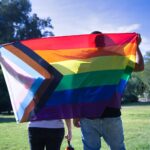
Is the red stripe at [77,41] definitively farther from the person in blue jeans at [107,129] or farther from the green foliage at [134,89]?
the green foliage at [134,89]

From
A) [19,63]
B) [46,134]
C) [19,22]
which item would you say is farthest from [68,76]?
[19,22]

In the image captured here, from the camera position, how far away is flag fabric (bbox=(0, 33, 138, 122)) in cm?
623

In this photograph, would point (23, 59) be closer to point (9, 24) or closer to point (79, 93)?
point (79, 93)

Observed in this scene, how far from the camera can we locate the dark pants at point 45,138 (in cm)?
612

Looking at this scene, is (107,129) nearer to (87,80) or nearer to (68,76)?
(87,80)

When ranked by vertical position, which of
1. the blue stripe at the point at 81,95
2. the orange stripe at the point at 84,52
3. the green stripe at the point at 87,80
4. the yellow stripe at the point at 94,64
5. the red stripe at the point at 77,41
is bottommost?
the blue stripe at the point at 81,95

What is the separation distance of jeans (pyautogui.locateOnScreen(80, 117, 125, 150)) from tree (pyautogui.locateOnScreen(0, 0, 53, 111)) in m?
58.6

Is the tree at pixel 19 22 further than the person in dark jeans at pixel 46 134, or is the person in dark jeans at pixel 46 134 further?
the tree at pixel 19 22

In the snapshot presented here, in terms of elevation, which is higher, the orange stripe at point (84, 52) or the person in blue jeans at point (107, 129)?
the orange stripe at point (84, 52)

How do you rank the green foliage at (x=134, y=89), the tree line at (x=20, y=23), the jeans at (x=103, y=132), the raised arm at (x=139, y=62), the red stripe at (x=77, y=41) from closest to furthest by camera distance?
1. the jeans at (x=103, y=132)
2. the raised arm at (x=139, y=62)
3. the red stripe at (x=77, y=41)
4. the tree line at (x=20, y=23)
5. the green foliage at (x=134, y=89)

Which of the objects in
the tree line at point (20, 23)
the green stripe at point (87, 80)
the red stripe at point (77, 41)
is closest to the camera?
the green stripe at point (87, 80)

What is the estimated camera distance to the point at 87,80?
6309 mm

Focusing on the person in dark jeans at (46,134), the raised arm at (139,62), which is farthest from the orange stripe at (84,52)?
the person in dark jeans at (46,134)

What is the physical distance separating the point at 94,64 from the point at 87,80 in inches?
9.4
